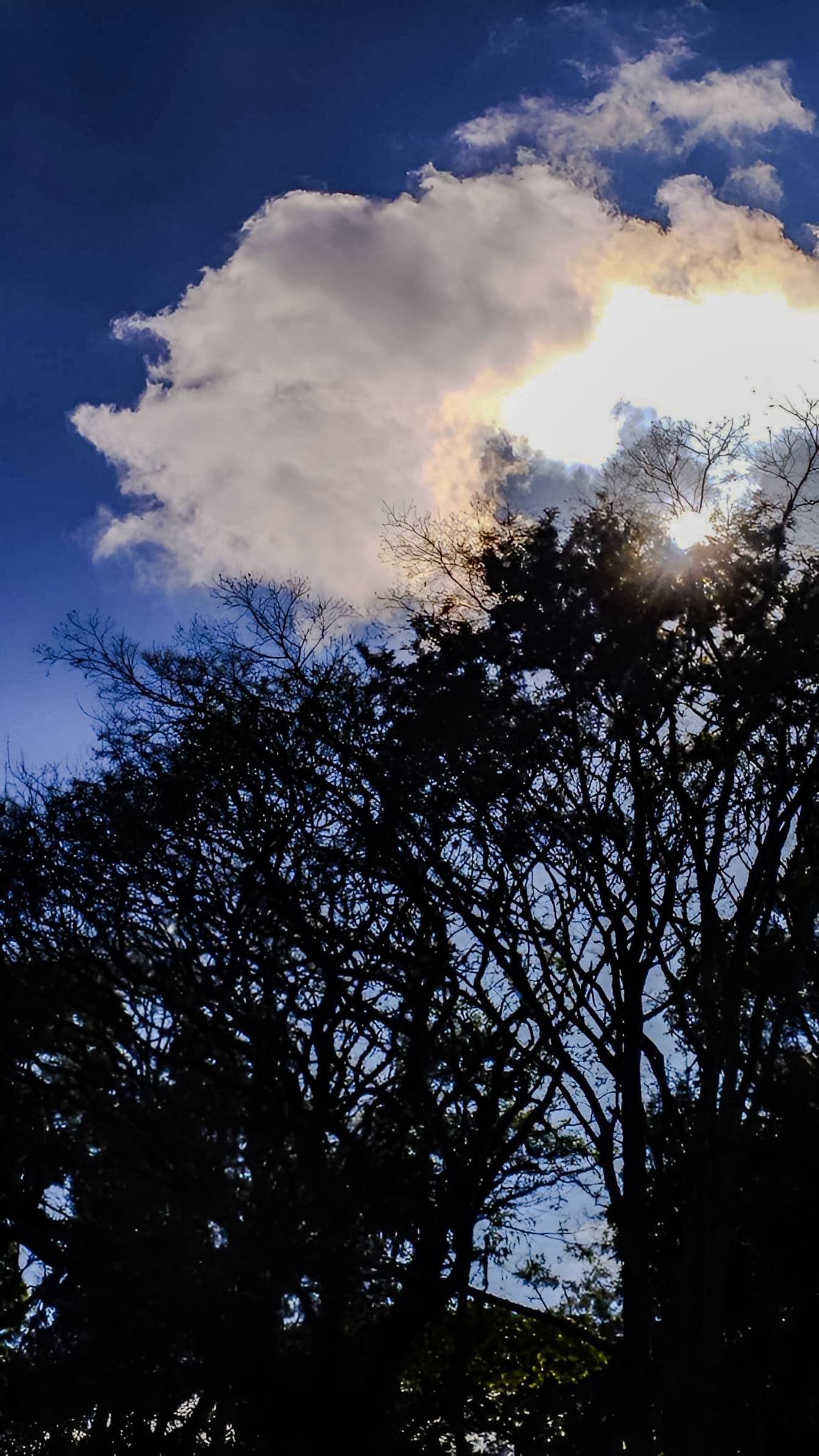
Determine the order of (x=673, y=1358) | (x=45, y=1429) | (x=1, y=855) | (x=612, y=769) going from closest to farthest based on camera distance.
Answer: (x=673, y=1358), (x=612, y=769), (x=1, y=855), (x=45, y=1429)

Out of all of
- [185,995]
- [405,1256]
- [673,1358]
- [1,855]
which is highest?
[1,855]

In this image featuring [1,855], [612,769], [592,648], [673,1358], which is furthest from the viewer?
[1,855]

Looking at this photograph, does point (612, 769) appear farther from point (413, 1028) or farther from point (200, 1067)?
point (200, 1067)

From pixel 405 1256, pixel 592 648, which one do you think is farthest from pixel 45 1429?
pixel 592 648

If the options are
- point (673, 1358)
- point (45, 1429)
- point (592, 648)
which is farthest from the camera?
point (45, 1429)

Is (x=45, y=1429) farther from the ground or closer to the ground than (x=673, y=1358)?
closer to the ground

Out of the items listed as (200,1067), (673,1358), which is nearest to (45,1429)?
(200,1067)

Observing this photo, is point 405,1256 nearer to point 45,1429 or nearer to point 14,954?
point 14,954

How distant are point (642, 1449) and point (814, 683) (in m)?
7.47

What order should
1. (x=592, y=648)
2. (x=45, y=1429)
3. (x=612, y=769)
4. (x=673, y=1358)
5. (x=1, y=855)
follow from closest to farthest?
1. (x=673, y=1358)
2. (x=592, y=648)
3. (x=612, y=769)
4. (x=1, y=855)
5. (x=45, y=1429)

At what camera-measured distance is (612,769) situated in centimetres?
1059

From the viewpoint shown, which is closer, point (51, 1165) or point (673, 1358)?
point (673, 1358)

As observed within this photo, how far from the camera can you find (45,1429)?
1599 cm

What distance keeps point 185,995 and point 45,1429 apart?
10035 mm
